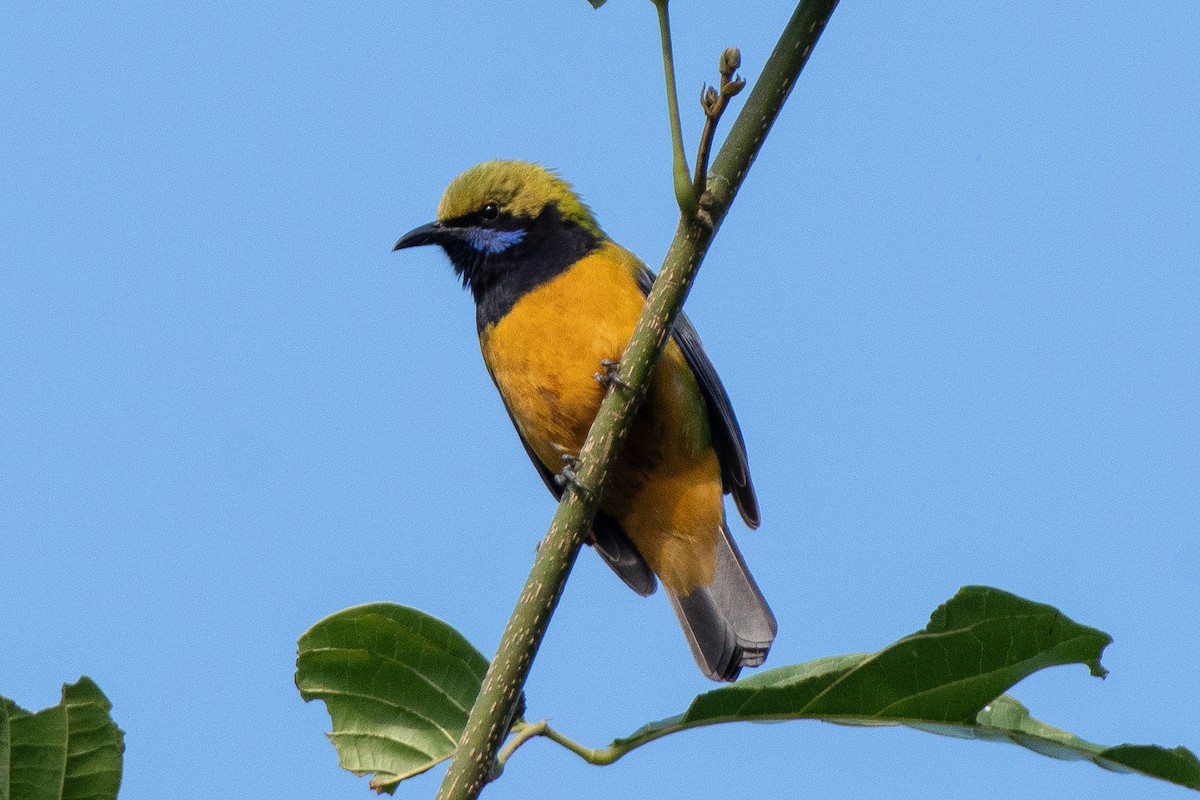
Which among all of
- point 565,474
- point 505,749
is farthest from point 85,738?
point 565,474

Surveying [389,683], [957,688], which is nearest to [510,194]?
[389,683]

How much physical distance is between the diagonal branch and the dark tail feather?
2.85 m

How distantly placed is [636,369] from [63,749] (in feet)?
3.64

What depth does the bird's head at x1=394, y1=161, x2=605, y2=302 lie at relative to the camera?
5.32 metres

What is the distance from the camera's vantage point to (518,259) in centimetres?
532

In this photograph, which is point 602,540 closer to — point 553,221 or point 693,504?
point 693,504

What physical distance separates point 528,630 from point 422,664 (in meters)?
0.55

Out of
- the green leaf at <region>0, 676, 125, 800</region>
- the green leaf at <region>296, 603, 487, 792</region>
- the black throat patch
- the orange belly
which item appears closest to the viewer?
the green leaf at <region>0, 676, 125, 800</region>

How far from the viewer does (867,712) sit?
232 centimetres

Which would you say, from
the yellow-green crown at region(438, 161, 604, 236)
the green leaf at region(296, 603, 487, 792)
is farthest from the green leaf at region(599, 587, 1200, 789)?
the yellow-green crown at region(438, 161, 604, 236)

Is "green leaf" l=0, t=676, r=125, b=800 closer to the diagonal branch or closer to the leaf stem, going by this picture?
the diagonal branch

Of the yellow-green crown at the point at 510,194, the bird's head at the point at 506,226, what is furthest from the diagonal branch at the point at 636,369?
the yellow-green crown at the point at 510,194

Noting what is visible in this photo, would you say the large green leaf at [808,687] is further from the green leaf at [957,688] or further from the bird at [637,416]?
the bird at [637,416]

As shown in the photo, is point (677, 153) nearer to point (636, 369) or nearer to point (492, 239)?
point (636, 369)
